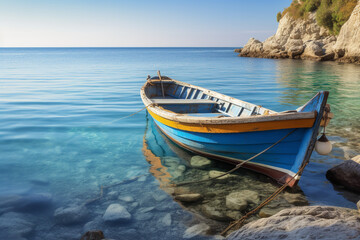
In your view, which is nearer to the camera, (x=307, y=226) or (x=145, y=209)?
(x=307, y=226)

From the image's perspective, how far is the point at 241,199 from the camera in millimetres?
5441

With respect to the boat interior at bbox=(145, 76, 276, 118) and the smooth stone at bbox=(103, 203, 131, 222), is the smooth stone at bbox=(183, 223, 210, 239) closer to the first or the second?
the smooth stone at bbox=(103, 203, 131, 222)

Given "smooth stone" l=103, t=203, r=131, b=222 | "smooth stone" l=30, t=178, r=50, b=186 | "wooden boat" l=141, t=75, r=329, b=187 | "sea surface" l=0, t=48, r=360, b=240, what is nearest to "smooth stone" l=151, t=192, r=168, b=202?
"sea surface" l=0, t=48, r=360, b=240

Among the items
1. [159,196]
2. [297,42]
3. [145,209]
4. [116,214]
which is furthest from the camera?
[297,42]

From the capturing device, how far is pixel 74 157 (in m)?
8.12

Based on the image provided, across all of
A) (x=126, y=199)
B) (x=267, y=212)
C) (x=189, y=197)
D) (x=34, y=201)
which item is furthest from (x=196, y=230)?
(x=34, y=201)

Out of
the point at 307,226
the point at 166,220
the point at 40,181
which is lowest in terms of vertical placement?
the point at 40,181

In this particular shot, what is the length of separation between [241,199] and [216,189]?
27.7 inches

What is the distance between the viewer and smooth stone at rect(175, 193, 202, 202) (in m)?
5.53

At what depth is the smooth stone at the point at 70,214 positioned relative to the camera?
16.4 feet

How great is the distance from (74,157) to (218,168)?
14.0 ft

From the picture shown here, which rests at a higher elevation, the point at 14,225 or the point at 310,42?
the point at 310,42

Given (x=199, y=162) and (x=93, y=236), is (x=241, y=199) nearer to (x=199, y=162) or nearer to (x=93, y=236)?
(x=199, y=162)

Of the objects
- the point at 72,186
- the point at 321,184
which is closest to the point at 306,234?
the point at 321,184
